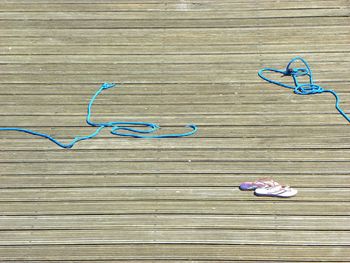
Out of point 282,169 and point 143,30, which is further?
point 143,30

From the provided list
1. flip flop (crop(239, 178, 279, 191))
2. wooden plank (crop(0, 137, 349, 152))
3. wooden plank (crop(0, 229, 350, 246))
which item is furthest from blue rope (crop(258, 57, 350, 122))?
wooden plank (crop(0, 229, 350, 246))

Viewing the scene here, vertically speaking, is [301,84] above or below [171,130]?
above

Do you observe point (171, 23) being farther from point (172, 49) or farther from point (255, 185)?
point (255, 185)

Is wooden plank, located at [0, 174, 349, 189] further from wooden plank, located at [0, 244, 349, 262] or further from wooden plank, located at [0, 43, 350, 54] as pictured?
wooden plank, located at [0, 43, 350, 54]

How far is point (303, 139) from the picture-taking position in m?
4.44

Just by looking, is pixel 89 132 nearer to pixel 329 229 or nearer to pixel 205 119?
pixel 205 119

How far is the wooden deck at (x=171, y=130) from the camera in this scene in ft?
12.7

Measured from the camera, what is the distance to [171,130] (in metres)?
4.54

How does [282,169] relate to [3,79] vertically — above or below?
below

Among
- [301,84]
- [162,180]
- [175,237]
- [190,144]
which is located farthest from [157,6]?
[175,237]

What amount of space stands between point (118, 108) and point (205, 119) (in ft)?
2.51

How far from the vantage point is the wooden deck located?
12.7ft

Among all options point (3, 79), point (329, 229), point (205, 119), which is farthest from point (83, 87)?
point (329, 229)

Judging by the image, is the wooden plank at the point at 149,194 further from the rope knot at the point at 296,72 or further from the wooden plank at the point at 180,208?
the rope knot at the point at 296,72
